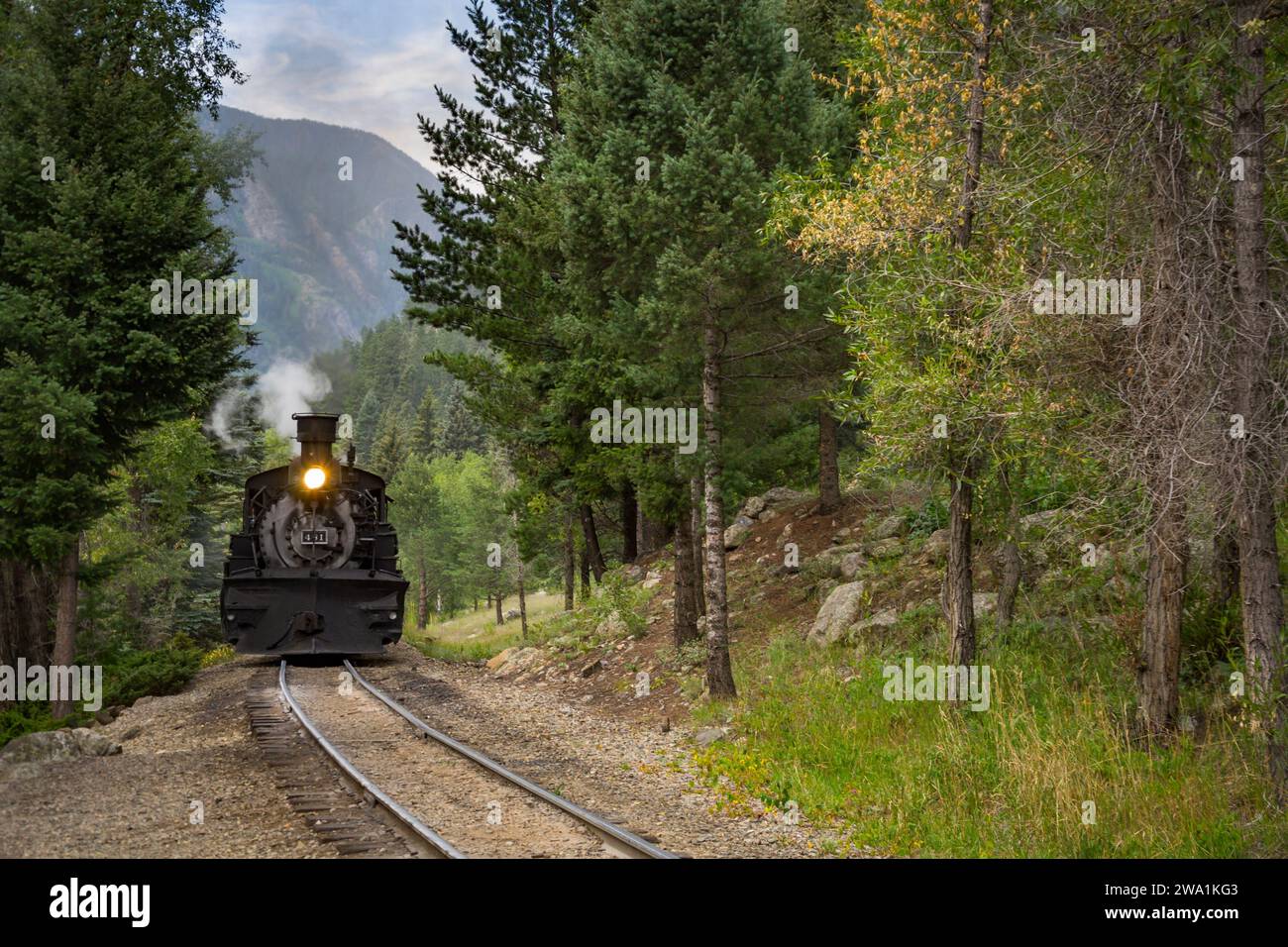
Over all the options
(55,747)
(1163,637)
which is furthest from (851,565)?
(55,747)

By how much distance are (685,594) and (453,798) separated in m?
8.26

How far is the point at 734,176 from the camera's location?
46.6 feet

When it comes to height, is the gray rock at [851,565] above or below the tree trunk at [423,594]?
above

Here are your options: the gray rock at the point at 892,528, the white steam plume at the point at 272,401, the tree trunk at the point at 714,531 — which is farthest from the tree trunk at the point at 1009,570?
the white steam plume at the point at 272,401

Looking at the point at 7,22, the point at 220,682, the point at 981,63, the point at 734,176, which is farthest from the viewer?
the point at 220,682

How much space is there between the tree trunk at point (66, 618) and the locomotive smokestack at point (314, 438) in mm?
5413

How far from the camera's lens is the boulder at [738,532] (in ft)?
79.2

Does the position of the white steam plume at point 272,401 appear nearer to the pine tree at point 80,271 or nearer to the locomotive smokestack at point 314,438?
the locomotive smokestack at point 314,438

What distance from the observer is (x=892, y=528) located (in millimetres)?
19344

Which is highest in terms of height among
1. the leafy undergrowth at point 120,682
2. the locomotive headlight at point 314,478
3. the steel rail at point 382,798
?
the locomotive headlight at point 314,478

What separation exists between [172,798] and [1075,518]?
932 centimetres

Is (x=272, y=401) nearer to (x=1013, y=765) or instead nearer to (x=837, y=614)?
(x=837, y=614)
